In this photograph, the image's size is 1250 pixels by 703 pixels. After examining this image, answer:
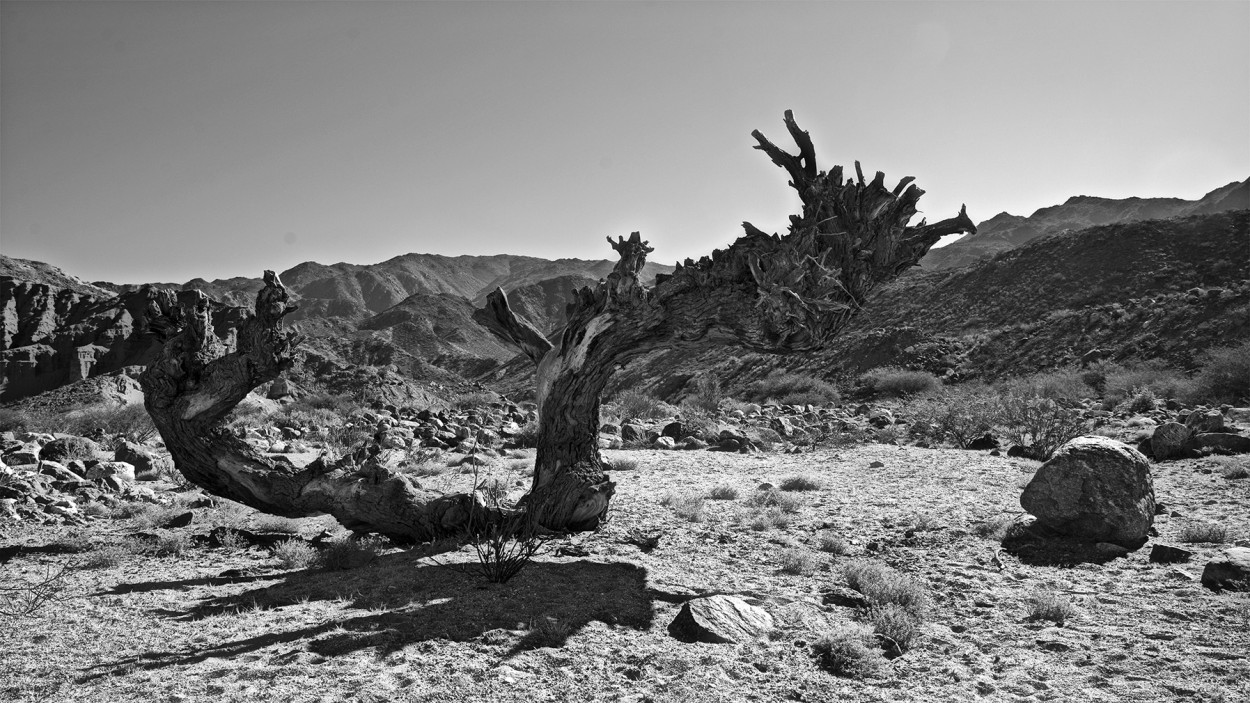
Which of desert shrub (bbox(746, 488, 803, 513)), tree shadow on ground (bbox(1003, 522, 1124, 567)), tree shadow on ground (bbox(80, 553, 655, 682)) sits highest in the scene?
desert shrub (bbox(746, 488, 803, 513))

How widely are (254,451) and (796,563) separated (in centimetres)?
494

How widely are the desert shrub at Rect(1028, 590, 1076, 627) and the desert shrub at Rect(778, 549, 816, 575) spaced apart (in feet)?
5.24

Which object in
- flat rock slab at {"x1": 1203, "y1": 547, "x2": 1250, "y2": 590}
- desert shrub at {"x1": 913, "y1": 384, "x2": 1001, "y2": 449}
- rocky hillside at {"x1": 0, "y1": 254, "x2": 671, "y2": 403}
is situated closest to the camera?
flat rock slab at {"x1": 1203, "y1": 547, "x2": 1250, "y2": 590}

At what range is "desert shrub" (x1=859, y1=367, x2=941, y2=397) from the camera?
2616 centimetres

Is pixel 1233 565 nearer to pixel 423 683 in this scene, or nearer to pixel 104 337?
pixel 423 683

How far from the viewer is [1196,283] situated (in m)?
31.0

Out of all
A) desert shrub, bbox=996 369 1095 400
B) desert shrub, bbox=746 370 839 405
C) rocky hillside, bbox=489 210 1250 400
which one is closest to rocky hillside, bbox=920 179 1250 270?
rocky hillside, bbox=489 210 1250 400

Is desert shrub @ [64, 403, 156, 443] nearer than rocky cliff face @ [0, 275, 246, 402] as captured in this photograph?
Yes

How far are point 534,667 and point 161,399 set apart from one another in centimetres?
468

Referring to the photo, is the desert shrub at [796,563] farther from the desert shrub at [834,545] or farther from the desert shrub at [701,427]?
the desert shrub at [701,427]

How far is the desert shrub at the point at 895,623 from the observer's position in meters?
4.46

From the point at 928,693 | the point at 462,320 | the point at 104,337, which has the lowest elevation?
the point at 928,693

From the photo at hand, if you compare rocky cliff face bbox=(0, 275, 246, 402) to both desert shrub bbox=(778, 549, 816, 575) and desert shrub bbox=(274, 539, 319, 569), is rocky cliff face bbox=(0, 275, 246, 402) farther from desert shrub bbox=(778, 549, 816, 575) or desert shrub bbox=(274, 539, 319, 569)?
desert shrub bbox=(778, 549, 816, 575)

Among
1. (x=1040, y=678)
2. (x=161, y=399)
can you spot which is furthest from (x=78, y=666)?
(x=1040, y=678)
